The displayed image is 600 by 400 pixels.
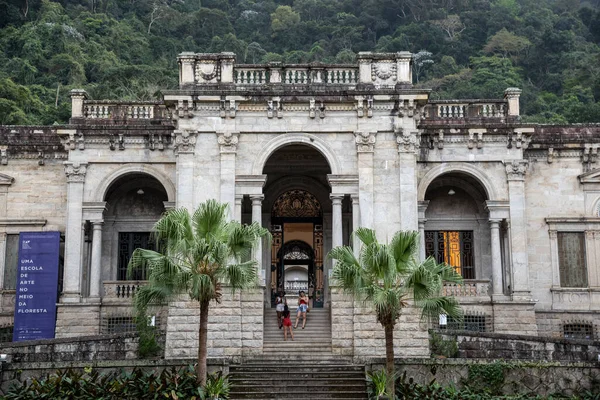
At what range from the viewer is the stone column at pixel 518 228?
91.8ft

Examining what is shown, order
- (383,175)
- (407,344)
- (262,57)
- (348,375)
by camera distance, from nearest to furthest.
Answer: (348,375) → (407,344) → (383,175) → (262,57)

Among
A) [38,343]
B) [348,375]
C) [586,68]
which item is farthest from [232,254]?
[586,68]

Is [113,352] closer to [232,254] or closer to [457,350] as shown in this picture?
[232,254]

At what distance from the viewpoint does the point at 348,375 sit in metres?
22.2

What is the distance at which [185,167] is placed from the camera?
2522cm

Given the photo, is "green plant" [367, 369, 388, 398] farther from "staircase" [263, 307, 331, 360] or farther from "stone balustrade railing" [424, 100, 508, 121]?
"stone balustrade railing" [424, 100, 508, 121]

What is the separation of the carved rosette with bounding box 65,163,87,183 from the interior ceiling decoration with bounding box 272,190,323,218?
24.5 ft

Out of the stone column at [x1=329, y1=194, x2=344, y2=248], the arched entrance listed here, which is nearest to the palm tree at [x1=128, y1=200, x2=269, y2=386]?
the stone column at [x1=329, y1=194, x2=344, y2=248]

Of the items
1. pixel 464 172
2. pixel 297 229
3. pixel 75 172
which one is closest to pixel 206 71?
pixel 75 172

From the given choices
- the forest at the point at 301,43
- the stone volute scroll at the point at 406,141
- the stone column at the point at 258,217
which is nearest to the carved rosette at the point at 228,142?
the stone column at the point at 258,217

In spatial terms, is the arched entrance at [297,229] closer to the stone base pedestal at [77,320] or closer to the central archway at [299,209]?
the central archway at [299,209]

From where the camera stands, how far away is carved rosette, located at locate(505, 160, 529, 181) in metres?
28.8

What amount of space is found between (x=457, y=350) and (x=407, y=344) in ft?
4.99

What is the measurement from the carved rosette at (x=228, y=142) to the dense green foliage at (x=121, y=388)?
791cm
